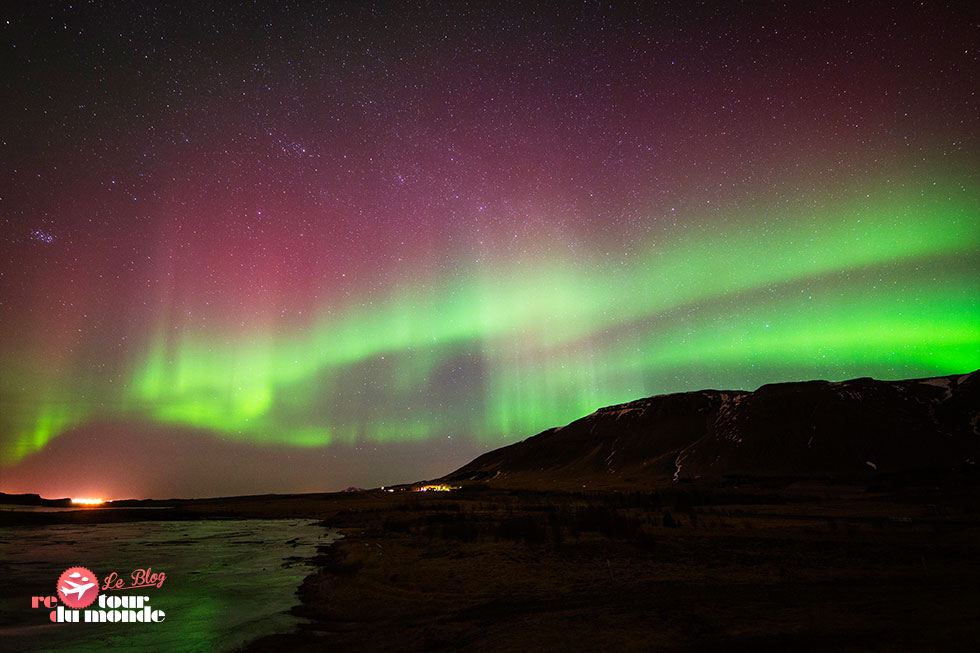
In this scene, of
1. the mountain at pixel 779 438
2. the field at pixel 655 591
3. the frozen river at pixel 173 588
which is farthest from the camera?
the mountain at pixel 779 438

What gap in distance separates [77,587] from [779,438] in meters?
146

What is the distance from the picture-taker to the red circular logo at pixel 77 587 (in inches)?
587

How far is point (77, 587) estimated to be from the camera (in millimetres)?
17188

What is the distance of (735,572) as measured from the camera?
50.7 feet

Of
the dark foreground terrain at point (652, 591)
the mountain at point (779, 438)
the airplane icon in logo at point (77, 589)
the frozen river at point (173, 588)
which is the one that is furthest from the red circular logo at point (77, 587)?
the mountain at point (779, 438)

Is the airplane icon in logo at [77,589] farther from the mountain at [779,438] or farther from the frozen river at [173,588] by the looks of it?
the mountain at [779,438]

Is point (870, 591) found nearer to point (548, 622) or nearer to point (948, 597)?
point (948, 597)

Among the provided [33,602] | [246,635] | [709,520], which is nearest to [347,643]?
[246,635]

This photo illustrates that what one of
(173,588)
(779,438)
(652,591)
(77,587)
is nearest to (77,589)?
(77,587)

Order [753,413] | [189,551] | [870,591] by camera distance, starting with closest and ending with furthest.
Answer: [870,591]
[189,551]
[753,413]

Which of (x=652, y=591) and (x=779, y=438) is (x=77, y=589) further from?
(x=779, y=438)

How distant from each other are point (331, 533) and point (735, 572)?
28.9m

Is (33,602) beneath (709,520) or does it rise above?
above

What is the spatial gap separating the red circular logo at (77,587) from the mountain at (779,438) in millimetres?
107489
